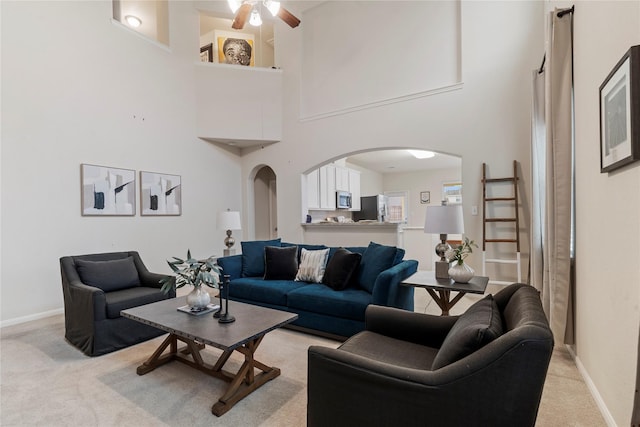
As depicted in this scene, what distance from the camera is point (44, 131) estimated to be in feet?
12.9

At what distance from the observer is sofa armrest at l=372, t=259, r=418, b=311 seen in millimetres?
2623

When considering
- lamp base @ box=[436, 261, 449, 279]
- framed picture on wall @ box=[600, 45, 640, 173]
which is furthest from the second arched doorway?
framed picture on wall @ box=[600, 45, 640, 173]

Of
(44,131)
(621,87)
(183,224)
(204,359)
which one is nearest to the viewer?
(621,87)

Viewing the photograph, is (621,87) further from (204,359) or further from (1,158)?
(1,158)

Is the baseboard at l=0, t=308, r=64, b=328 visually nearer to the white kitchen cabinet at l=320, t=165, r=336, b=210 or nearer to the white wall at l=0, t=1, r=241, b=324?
the white wall at l=0, t=1, r=241, b=324

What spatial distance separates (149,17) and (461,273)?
20.9 feet

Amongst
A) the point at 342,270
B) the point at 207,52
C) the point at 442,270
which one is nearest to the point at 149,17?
the point at 207,52

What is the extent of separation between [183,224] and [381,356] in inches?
190

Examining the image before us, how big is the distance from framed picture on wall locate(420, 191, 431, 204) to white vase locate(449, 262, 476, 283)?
715 centimetres

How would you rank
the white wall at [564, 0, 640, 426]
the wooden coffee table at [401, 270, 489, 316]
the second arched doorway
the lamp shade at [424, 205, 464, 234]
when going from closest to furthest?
the white wall at [564, 0, 640, 426] < the wooden coffee table at [401, 270, 489, 316] < the lamp shade at [424, 205, 464, 234] < the second arched doorway

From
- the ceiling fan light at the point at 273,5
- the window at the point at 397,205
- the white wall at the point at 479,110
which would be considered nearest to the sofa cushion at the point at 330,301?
the white wall at the point at 479,110

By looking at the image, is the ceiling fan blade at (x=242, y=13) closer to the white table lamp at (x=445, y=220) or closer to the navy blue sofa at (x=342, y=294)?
the navy blue sofa at (x=342, y=294)

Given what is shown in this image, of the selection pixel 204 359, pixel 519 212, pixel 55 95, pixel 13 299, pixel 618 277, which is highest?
pixel 55 95

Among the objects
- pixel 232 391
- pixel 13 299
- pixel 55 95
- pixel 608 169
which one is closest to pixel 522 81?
pixel 608 169
